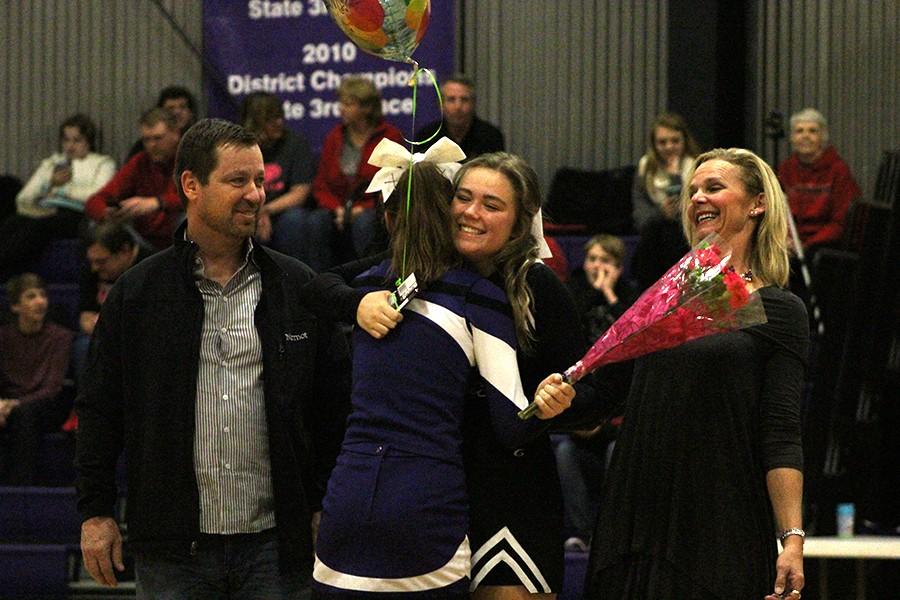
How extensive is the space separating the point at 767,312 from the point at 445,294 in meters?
0.70

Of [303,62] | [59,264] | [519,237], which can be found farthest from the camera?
[303,62]

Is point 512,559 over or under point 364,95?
under

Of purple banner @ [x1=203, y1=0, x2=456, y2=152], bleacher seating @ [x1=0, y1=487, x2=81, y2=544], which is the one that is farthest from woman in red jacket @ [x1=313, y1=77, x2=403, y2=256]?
bleacher seating @ [x1=0, y1=487, x2=81, y2=544]

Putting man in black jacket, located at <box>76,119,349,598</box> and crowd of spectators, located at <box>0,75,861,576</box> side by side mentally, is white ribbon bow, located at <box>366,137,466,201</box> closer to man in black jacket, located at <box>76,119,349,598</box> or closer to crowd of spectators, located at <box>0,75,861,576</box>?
man in black jacket, located at <box>76,119,349,598</box>

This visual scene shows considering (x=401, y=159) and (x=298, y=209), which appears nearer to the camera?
(x=401, y=159)

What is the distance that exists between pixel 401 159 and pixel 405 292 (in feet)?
1.14

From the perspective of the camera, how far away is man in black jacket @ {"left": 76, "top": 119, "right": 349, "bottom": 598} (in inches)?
135

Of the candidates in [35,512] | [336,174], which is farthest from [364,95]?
[35,512]

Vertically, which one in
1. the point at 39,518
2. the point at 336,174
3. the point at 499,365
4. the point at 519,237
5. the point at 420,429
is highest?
the point at 336,174

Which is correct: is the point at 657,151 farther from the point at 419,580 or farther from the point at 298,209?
the point at 419,580

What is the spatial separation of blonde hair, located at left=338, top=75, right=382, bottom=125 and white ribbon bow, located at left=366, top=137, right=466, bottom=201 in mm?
4942

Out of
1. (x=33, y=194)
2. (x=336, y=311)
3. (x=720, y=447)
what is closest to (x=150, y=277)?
(x=336, y=311)

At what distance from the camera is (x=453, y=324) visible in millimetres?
3156

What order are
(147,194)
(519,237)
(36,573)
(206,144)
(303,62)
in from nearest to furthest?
(519,237) < (206,144) < (36,573) < (147,194) < (303,62)
